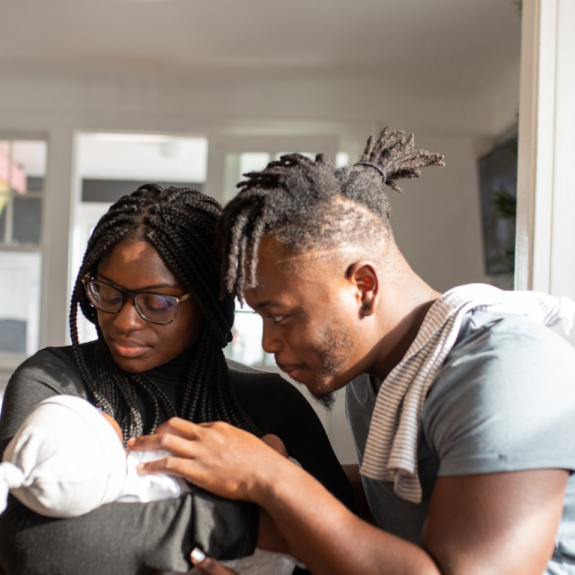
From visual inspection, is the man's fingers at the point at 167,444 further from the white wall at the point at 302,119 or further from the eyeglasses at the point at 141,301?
the white wall at the point at 302,119

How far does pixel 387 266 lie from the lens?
113 cm

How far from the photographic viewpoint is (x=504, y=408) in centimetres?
82

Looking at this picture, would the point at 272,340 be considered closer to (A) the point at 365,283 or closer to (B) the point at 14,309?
(A) the point at 365,283

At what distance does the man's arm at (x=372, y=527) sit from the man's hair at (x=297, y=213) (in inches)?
12.2

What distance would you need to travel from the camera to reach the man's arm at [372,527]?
30.5 inches

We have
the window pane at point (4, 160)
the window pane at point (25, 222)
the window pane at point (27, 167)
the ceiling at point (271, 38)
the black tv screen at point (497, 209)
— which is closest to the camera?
the ceiling at point (271, 38)

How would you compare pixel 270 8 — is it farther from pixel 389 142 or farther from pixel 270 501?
pixel 270 501

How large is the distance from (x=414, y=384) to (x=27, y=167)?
16.3 feet

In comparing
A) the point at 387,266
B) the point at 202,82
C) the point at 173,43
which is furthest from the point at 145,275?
the point at 202,82

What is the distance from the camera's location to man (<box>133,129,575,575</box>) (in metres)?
0.80

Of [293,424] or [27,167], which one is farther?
[27,167]

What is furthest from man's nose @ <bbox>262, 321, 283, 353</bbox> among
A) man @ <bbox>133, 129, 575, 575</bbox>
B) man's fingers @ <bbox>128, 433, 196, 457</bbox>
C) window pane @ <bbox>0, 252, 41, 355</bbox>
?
window pane @ <bbox>0, 252, 41, 355</bbox>

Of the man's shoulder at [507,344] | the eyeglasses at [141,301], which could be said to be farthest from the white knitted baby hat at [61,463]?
the man's shoulder at [507,344]

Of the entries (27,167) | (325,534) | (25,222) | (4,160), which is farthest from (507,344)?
(25,222)
